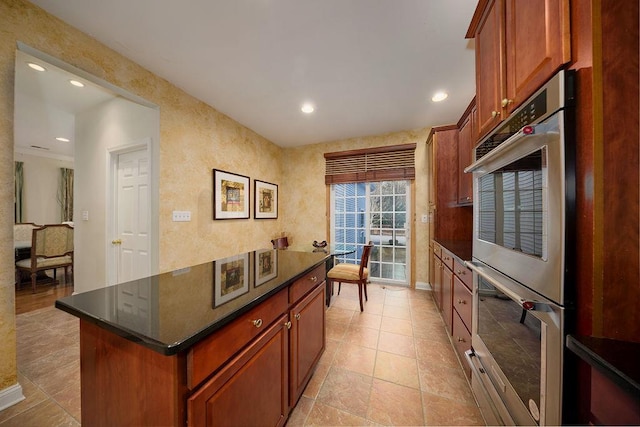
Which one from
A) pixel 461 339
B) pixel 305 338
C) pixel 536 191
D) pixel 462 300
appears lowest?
pixel 461 339

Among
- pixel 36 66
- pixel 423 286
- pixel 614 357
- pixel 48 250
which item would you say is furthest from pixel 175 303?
pixel 48 250

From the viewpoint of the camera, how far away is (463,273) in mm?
1679

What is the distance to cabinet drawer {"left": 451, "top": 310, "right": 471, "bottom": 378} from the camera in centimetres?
157

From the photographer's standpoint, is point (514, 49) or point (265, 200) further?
point (265, 200)

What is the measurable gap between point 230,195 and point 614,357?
3.45 metres

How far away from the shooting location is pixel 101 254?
287 cm

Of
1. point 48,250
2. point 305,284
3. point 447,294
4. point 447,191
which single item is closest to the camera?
point 305,284

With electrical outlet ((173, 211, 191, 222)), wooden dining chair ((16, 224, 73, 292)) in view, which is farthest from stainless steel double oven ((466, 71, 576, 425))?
wooden dining chair ((16, 224, 73, 292))

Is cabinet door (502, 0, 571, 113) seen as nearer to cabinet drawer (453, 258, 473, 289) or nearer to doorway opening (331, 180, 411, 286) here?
cabinet drawer (453, 258, 473, 289)

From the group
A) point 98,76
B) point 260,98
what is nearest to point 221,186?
point 260,98

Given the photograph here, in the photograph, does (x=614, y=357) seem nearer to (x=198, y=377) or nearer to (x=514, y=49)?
(x=198, y=377)

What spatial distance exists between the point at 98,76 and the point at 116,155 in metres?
1.35

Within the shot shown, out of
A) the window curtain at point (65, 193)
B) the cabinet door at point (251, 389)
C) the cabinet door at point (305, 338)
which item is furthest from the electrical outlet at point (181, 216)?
the window curtain at point (65, 193)

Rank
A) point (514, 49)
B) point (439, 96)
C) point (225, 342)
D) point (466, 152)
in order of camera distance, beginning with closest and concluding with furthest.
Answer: point (225, 342) < point (514, 49) < point (466, 152) < point (439, 96)
